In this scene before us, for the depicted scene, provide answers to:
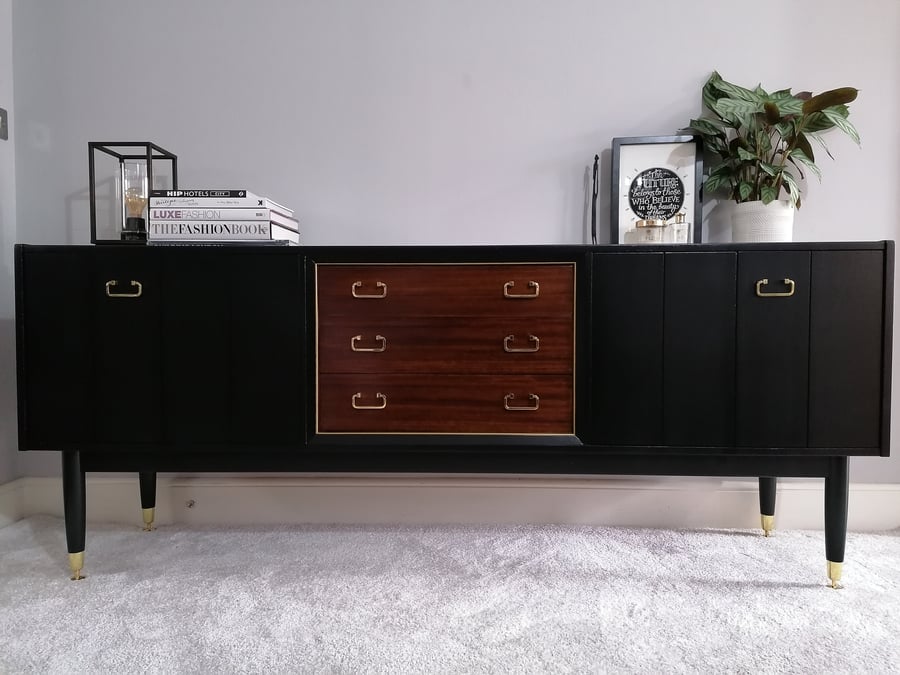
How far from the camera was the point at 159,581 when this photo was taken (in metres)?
1.39

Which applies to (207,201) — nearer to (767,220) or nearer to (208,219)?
(208,219)

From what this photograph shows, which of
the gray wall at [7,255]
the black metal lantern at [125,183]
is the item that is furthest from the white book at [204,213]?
the gray wall at [7,255]

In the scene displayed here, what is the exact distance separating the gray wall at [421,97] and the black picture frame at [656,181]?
0.09 m

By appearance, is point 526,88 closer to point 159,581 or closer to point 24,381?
point 24,381

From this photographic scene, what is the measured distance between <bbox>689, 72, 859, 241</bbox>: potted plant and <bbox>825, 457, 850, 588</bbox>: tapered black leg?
66cm

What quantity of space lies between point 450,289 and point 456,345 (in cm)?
14

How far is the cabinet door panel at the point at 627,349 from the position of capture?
1.29 m

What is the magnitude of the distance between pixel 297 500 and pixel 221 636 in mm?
674

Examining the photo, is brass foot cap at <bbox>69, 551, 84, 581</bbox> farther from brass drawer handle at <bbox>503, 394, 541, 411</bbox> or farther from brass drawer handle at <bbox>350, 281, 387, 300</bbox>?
brass drawer handle at <bbox>503, 394, 541, 411</bbox>

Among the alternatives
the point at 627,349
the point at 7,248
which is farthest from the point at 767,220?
the point at 7,248

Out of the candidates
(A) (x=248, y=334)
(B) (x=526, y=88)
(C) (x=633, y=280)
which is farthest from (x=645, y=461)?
(B) (x=526, y=88)

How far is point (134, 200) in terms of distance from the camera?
1547 mm

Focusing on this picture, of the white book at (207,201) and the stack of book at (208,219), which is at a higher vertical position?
the white book at (207,201)

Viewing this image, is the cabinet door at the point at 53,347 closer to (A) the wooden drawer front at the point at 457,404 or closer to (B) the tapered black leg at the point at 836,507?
(A) the wooden drawer front at the point at 457,404
